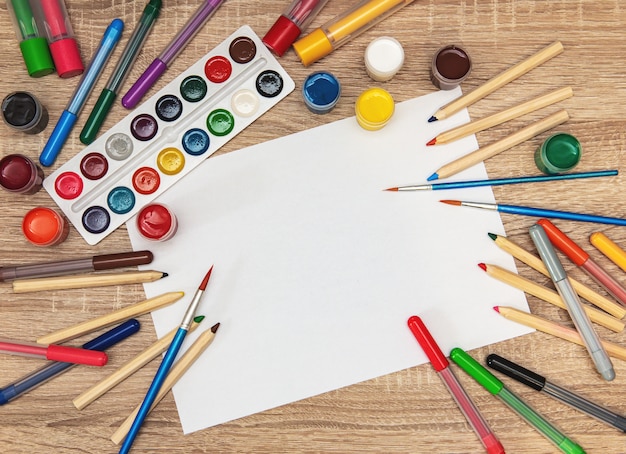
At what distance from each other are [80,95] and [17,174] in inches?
6.2

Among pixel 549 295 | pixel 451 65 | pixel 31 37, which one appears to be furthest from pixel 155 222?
pixel 549 295

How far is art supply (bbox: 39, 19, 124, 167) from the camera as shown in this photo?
1.02m

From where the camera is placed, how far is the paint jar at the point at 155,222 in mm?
981

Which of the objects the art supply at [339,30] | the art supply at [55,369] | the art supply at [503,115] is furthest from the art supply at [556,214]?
the art supply at [55,369]

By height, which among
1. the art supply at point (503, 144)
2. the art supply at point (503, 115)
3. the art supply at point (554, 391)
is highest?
the art supply at point (503, 115)

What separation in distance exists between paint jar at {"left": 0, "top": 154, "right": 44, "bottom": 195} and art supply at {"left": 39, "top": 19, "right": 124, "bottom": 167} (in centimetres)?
3

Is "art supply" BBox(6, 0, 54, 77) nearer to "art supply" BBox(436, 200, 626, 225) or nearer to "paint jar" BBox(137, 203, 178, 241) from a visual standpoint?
"paint jar" BBox(137, 203, 178, 241)

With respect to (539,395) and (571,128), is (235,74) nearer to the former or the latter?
(571,128)

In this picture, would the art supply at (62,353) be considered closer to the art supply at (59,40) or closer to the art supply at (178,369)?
the art supply at (178,369)

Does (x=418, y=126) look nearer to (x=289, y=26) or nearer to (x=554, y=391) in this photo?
(x=289, y=26)

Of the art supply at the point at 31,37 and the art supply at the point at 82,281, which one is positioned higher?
the art supply at the point at 31,37

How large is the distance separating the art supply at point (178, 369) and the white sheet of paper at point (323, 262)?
2 cm

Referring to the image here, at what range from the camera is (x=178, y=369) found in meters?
0.99

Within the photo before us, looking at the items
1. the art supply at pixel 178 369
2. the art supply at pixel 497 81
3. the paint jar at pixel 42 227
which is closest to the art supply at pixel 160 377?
the art supply at pixel 178 369
